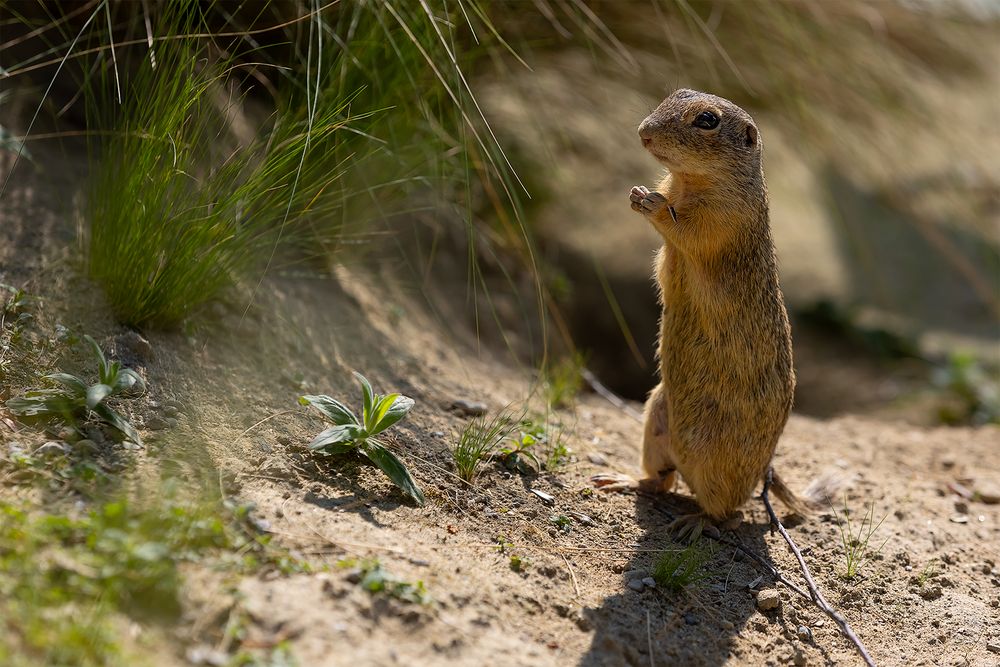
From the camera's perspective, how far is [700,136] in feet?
11.0

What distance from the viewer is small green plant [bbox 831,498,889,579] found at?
3.36m

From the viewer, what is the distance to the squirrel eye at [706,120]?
334cm

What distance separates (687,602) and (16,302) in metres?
2.51

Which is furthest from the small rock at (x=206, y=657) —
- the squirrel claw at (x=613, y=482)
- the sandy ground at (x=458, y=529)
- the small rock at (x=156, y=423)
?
the squirrel claw at (x=613, y=482)

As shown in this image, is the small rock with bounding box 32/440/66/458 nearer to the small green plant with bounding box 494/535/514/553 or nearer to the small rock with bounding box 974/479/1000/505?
the small green plant with bounding box 494/535/514/553

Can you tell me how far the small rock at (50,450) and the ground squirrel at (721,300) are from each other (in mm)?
2100

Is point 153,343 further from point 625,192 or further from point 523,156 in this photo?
point 625,192

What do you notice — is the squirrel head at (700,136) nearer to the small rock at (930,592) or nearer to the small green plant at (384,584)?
the small rock at (930,592)

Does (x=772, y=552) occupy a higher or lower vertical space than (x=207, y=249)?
lower

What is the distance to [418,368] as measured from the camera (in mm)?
4113

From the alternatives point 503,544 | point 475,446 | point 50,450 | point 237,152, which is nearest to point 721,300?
point 475,446

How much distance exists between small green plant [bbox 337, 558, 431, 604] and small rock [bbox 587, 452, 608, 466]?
56.8 inches

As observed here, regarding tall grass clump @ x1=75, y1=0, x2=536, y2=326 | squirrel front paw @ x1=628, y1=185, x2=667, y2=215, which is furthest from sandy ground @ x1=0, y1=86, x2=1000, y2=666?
squirrel front paw @ x1=628, y1=185, x2=667, y2=215

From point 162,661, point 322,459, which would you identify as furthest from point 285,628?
point 322,459
